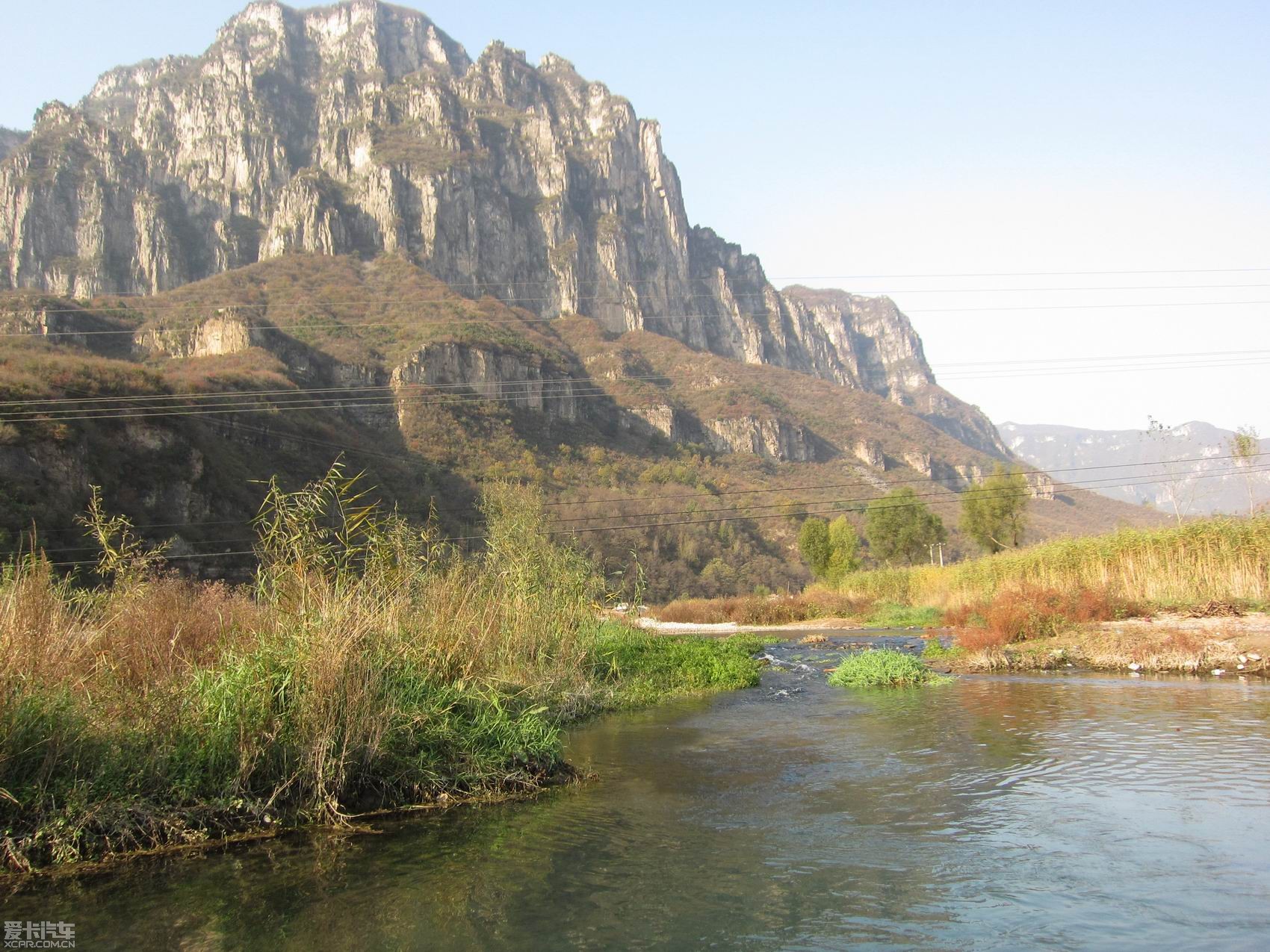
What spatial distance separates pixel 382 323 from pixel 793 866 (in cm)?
10724

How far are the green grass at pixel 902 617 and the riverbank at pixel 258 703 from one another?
30367 mm

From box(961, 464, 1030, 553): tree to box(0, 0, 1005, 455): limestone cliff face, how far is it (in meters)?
108

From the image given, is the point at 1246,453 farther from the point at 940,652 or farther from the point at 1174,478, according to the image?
the point at 940,652

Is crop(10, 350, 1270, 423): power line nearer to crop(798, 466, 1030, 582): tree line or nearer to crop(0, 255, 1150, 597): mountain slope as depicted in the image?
crop(0, 255, 1150, 597): mountain slope

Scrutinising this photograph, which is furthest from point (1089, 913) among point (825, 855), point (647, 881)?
point (647, 881)

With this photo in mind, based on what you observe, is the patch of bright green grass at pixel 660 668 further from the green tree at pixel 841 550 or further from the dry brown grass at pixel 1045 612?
the green tree at pixel 841 550

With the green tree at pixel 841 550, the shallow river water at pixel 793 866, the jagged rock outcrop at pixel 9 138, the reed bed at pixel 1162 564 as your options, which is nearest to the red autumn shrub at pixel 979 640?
the reed bed at pixel 1162 564

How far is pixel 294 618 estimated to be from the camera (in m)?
9.09

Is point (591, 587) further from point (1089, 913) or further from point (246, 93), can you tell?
point (246, 93)

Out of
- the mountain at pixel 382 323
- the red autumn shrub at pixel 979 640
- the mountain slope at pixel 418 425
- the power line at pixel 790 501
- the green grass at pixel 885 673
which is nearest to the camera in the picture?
the green grass at pixel 885 673

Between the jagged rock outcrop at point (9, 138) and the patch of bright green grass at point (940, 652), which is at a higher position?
the jagged rock outcrop at point (9, 138)

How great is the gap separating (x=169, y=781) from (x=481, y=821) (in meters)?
3.11

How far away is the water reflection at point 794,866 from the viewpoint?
607 cm

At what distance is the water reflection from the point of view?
6066 millimetres
